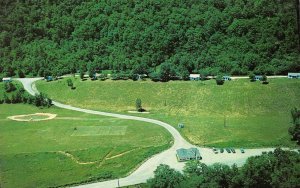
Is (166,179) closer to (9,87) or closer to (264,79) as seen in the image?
(264,79)

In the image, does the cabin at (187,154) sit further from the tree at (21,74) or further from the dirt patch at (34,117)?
the tree at (21,74)

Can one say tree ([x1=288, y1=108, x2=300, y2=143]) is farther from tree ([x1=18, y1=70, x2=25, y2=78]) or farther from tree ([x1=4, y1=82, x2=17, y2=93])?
tree ([x1=18, y1=70, x2=25, y2=78])

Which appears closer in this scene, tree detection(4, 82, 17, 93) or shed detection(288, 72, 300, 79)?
shed detection(288, 72, 300, 79)

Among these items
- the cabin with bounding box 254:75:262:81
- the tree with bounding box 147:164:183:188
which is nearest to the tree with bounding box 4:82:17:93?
the cabin with bounding box 254:75:262:81

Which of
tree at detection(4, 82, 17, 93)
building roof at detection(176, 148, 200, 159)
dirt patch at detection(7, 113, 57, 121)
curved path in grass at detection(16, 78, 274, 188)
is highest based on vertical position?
tree at detection(4, 82, 17, 93)

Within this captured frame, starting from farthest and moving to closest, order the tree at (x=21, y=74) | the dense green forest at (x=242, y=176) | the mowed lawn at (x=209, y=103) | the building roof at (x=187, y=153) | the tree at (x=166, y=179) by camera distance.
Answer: the tree at (x=21, y=74), the mowed lawn at (x=209, y=103), the building roof at (x=187, y=153), the tree at (x=166, y=179), the dense green forest at (x=242, y=176)

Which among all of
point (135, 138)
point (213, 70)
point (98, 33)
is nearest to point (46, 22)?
point (98, 33)

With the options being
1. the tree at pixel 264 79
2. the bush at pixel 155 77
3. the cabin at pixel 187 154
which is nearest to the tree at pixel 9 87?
the bush at pixel 155 77

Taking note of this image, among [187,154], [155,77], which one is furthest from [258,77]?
[187,154]
